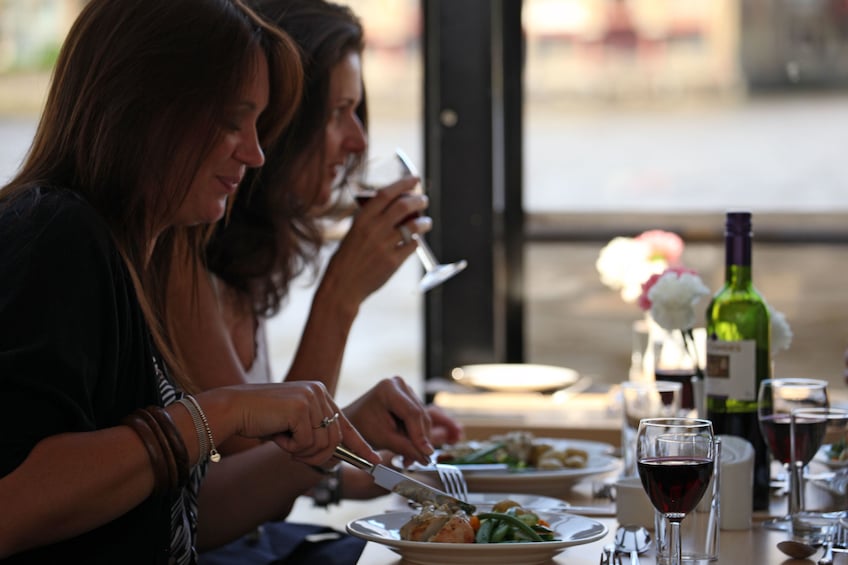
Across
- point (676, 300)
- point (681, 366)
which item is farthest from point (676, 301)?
point (681, 366)

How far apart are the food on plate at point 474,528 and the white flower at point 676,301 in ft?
1.74

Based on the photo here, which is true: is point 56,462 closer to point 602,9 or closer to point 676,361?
point 676,361

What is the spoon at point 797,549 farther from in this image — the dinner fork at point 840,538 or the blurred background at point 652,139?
the blurred background at point 652,139

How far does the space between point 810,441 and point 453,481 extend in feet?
1.52

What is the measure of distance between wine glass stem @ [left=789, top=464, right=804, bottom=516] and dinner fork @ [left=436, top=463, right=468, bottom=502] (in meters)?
0.41

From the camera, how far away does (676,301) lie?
5.93 ft

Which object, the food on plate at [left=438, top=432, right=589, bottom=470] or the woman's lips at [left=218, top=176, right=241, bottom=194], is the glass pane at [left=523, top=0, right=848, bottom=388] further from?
the woman's lips at [left=218, top=176, right=241, bottom=194]

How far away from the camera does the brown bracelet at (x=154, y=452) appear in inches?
50.6

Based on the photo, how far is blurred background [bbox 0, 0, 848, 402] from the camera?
3764 mm

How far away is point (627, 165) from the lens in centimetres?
413

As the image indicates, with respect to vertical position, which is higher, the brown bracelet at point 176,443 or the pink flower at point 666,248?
the pink flower at point 666,248

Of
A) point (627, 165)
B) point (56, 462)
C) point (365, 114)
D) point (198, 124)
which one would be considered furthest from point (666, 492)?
point (627, 165)

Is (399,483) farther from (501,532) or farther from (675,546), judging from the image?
(675,546)

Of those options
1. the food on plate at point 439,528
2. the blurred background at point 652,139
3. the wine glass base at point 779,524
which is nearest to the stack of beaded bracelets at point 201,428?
the food on plate at point 439,528
